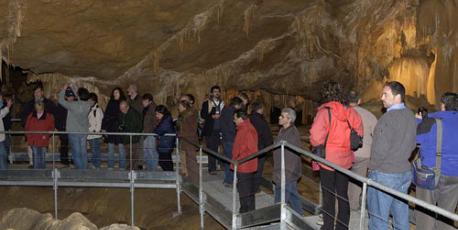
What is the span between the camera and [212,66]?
1595 centimetres

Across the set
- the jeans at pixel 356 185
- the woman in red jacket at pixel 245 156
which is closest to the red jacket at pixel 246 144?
the woman in red jacket at pixel 245 156

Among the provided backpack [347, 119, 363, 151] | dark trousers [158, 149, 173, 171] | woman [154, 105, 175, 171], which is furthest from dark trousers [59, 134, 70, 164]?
backpack [347, 119, 363, 151]

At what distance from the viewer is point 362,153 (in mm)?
6766

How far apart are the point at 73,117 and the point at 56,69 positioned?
3.97 metres

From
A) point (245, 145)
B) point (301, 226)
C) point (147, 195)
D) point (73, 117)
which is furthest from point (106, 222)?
point (301, 226)

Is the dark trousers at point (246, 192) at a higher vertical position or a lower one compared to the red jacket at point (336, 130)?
lower

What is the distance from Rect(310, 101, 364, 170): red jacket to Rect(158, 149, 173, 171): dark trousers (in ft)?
14.7

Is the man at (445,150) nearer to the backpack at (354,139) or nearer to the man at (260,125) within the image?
the backpack at (354,139)

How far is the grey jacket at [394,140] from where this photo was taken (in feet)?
16.6

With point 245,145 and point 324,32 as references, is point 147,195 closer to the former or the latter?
point 245,145

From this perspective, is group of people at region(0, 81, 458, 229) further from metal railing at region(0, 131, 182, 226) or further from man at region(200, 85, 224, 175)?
metal railing at region(0, 131, 182, 226)

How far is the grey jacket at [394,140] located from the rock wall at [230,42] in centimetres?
639

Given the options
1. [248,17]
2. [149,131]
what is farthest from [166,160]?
[248,17]

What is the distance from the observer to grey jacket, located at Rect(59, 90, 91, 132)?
33.3ft
